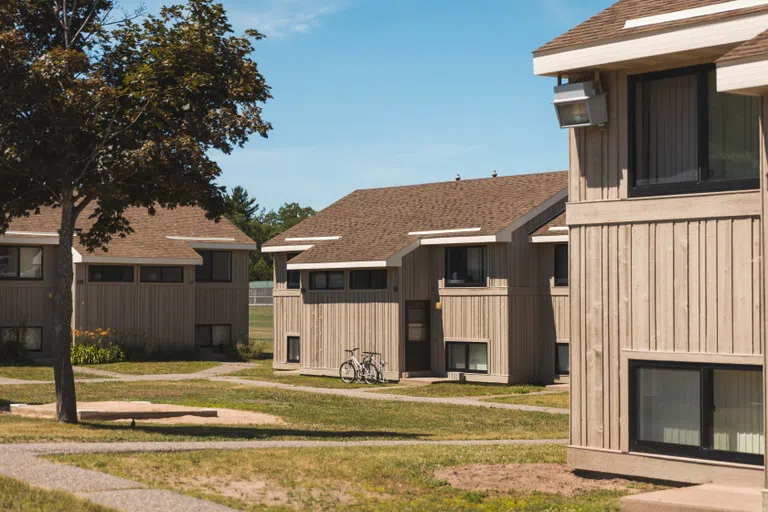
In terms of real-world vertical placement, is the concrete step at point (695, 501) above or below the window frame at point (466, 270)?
below

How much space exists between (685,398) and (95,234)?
541 inches

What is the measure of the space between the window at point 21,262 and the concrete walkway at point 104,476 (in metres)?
29.0

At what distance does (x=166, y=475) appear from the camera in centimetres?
1460

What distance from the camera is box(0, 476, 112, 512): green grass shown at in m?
12.1

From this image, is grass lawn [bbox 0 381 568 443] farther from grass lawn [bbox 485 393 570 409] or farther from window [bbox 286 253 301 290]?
window [bbox 286 253 301 290]

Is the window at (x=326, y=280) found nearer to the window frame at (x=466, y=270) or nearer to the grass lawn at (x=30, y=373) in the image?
the window frame at (x=466, y=270)

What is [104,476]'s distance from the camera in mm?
14188

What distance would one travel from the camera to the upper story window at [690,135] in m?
14.5

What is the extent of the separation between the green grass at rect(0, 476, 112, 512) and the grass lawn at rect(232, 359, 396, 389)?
2406cm

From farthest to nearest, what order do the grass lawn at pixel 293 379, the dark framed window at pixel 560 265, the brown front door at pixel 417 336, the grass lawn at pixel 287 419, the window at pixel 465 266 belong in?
the brown front door at pixel 417 336
the window at pixel 465 266
the grass lawn at pixel 293 379
the dark framed window at pixel 560 265
the grass lawn at pixel 287 419

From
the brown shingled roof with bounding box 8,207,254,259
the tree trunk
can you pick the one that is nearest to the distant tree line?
the brown shingled roof with bounding box 8,207,254,259

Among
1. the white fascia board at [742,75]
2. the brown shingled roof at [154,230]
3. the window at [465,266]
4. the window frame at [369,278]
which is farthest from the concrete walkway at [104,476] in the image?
the brown shingled roof at [154,230]

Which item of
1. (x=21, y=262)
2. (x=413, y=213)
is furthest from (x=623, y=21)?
(x=21, y=262)

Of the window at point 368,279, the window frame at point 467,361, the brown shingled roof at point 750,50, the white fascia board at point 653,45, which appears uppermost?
the white fascia board at point 653,45
